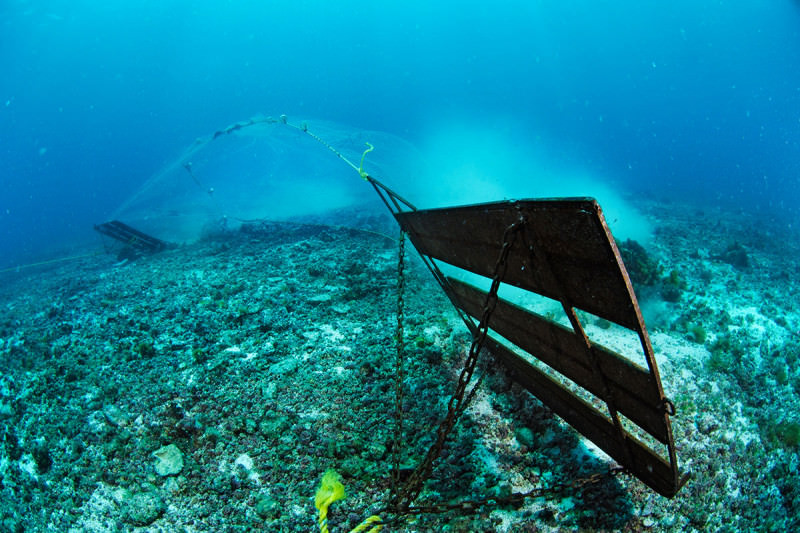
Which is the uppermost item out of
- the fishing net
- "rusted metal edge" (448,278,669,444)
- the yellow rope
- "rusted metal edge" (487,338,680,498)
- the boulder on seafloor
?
the fishing net

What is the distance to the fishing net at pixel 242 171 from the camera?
36.8 feet

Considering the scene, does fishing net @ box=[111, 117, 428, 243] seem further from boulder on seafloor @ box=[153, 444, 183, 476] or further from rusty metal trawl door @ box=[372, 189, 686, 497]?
boulder on seafloor @ box=[153, 444, 183, 476]

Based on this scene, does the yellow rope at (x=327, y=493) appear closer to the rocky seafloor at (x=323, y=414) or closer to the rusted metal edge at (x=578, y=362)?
the rocky seafloor at (x=323, y=414)

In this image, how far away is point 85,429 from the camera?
4.33m

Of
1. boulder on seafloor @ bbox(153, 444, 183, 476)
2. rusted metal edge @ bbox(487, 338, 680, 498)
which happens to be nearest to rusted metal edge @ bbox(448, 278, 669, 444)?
rusted metal edge @ bbox(487, 338, 680, 498)

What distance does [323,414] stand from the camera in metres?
4.30

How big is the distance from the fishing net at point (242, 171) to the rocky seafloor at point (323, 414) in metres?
5.09

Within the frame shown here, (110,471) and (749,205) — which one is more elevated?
(749,205)

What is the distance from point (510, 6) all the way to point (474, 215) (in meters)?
188

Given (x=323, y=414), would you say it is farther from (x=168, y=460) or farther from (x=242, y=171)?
(x=242, y=171)

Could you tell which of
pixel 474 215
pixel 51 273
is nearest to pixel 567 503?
pixel 474 215

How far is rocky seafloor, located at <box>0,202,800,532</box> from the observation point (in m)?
3.35

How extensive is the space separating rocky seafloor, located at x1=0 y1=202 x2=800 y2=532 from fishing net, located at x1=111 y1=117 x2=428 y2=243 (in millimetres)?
5091

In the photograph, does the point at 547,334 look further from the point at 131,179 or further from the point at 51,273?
the point at 131,179
